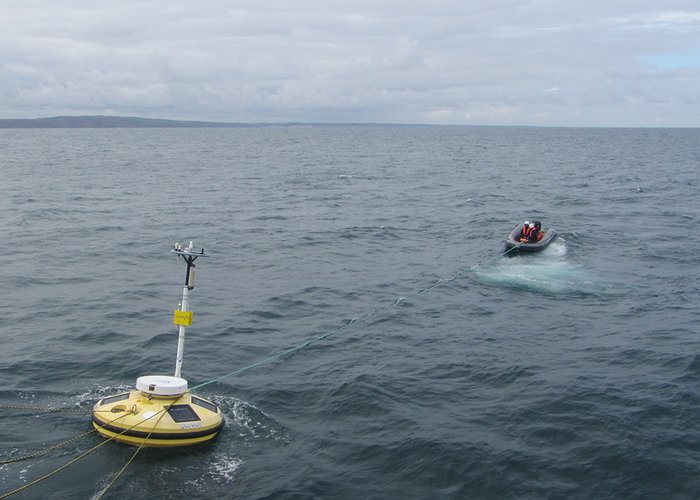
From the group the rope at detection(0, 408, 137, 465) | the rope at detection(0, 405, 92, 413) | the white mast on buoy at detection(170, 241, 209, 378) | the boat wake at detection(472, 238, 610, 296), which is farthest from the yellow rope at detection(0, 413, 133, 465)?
the boat wake at detection(472, 238, 610, 296)

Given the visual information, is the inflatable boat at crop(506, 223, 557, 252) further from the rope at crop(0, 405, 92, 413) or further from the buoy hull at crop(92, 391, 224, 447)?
the rope at crop(0, 405, 92, 413)

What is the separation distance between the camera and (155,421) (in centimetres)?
1820

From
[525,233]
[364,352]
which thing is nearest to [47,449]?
[364,352]

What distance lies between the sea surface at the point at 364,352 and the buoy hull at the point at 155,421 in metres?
0.42

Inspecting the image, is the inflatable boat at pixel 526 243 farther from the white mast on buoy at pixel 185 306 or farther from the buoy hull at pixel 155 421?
the buoy hull at pixel 155 421

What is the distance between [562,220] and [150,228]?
32.2 metres

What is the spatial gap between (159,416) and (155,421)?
181mm

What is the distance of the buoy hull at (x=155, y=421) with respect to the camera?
59.7ft

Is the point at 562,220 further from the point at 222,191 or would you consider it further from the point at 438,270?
the point at 222,191

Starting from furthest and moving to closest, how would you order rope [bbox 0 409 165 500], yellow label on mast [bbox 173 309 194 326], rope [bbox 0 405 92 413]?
rope [bbox 0 405 92 413] < yellow label on mast [bbox 173 309 194 326] < rope [bbox 0 409 165 500]

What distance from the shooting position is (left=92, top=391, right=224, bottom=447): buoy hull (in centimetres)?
1819

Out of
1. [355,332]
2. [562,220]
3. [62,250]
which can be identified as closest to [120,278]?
[62,250]

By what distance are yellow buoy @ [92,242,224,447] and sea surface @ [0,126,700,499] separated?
431 mm

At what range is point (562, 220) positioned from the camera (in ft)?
190
